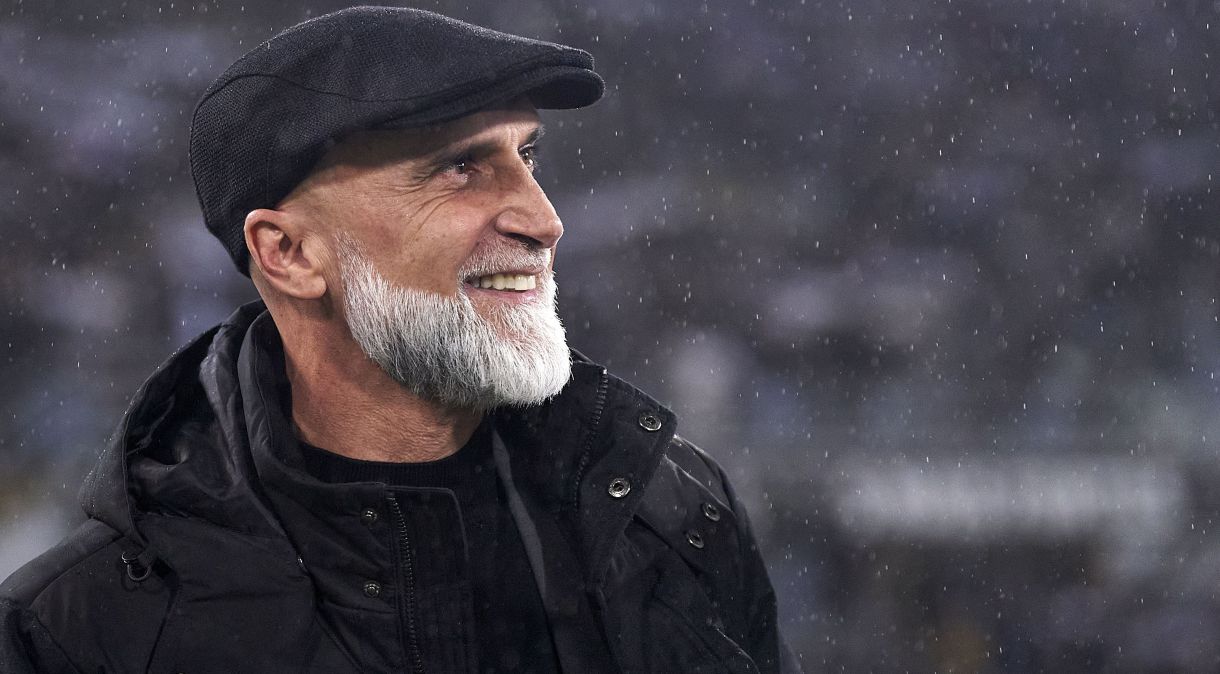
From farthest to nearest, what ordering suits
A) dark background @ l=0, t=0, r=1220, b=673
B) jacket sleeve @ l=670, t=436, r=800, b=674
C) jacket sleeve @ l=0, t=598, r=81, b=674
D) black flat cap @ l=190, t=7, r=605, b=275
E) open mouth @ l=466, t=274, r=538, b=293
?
dark background @ l=0, t=0, r=1220, b=673
jacket sleeve @ l=670, t=436, r=800, b=674
open mouth @ l=466, t=274, r=538, b=293
black flat cap @ l=190, t=7, r=605, b=275
jacket sleeve @ l=0, t=598, r=81, b=674

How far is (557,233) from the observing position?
5.44ft

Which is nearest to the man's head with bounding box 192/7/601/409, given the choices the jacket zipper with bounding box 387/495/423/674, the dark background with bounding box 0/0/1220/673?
the jacket zipper with bounding box 387/495/423/674

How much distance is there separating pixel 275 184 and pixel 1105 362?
19.2 ft

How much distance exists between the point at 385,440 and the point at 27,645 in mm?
481

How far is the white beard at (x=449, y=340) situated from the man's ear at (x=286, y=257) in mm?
40

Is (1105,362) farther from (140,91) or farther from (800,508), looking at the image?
(140,91)

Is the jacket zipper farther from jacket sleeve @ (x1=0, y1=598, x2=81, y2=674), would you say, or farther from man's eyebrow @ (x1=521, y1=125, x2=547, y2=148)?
man's eyebrow @ (x1=521, y1=125, x2=547, y2=148)

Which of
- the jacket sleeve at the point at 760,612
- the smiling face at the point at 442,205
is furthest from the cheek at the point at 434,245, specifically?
the jacket sleeve at the point at 760,612

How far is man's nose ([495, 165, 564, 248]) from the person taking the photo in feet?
5.28

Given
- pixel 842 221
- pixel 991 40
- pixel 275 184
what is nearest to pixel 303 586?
pixel 275 184

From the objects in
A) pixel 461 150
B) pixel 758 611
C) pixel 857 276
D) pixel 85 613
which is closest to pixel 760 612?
pixel 758 611

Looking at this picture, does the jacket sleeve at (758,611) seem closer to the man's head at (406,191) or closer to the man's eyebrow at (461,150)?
the man's head at (406,191)

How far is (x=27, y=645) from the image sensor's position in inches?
57.0

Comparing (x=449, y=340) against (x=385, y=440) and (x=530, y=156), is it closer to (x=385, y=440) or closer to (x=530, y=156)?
(x=385, y=440)
